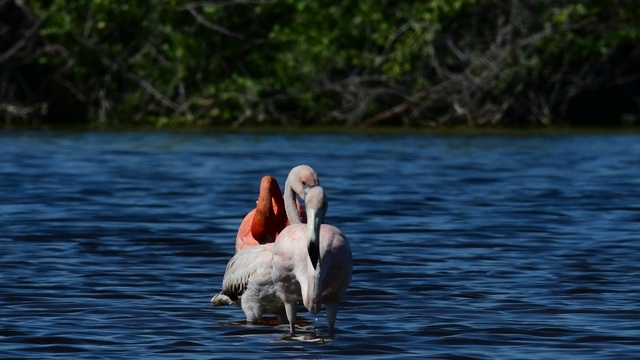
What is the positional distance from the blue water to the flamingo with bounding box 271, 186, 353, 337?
28 centimetres

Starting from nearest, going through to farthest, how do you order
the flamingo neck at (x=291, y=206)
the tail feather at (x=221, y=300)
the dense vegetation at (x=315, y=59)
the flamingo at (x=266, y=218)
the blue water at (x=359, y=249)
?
the blue water at (x=359, y=249)
the flamingo neck at (x=291, y=206)
the tail feather at (x=221, y=300)
the flamingo at (x=266, y=218)
the dense vegetation at (x=315, y=59)

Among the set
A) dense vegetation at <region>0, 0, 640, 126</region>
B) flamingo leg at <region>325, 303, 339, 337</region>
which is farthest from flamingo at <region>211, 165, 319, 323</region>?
dense vegetation at <region>0, 0, 640, 126</region>

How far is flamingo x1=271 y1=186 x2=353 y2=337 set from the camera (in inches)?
294

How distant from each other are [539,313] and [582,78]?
2183 centimetres

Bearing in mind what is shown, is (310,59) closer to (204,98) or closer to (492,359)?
(204,98)

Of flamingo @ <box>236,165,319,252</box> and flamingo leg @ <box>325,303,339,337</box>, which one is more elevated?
flamingo @ <box>236,165,319,252</box>

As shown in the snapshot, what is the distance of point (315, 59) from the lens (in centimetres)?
2900

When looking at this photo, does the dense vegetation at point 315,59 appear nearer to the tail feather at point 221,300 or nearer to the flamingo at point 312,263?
the tail feather at point 221,300

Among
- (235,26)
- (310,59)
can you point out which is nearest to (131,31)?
(235,26)

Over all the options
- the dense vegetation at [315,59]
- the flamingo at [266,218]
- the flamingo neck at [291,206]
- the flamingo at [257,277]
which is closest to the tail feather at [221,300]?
the flamingo at [257,277]

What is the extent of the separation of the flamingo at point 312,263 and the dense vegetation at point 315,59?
820 inches

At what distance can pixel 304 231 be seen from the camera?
25.5 feet

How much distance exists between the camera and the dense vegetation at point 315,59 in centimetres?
2894

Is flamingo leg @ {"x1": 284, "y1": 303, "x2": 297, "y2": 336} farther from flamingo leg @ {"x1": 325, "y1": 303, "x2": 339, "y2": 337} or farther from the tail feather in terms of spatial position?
the tail feather
